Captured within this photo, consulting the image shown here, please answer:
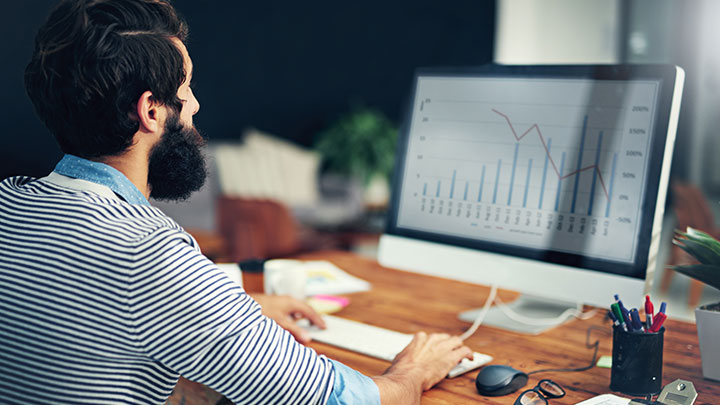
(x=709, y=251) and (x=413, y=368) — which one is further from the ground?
(x=709, y=251)

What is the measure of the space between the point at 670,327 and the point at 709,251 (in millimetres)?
363

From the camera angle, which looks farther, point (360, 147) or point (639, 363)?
point (360, 147)

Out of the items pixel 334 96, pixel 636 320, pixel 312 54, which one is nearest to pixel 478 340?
pixel 636 320

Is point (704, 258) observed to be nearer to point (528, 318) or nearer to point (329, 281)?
point (528, 318)

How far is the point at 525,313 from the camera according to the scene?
52.7 inches

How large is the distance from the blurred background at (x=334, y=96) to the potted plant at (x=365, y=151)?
1 cm

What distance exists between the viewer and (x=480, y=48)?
6742mm

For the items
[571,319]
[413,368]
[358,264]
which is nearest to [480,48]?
[358,264]

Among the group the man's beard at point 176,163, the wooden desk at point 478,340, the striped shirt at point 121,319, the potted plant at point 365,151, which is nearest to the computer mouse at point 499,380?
the wooden desk at point 478,340

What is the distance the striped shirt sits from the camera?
28.1 inches

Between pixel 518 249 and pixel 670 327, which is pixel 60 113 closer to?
pixel 518 249

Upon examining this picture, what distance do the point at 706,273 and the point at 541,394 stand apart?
0.33m

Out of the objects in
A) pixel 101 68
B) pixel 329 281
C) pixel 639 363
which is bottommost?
pixel 329 281

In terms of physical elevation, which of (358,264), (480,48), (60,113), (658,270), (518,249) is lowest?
(658,270)
